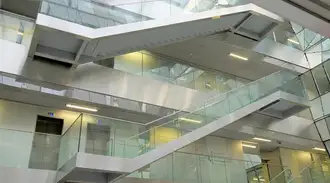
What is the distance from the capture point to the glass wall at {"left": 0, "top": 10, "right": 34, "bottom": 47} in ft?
31.3

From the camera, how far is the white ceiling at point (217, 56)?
12969 mm

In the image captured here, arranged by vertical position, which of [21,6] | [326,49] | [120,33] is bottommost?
[120,33]

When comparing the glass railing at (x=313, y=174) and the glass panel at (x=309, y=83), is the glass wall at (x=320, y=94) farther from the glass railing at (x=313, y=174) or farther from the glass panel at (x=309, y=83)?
the glass railing at (x=313, y=174)

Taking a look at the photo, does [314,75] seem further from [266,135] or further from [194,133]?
[194,133]

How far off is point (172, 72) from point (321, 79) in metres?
5.75

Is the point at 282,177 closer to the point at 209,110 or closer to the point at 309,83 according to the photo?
the point at 309,83

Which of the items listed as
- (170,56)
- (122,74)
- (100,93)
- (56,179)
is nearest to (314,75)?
(170,56)

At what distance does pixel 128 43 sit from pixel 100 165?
12.1 ft

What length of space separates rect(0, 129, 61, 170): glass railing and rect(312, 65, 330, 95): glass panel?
9612 mm

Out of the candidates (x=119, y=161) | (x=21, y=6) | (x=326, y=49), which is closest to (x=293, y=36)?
(x=326, y=49)

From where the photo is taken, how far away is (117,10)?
29.9 ft

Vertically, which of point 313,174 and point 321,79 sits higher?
point 321,79

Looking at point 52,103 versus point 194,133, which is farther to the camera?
point 52,103

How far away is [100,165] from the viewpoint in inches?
290
